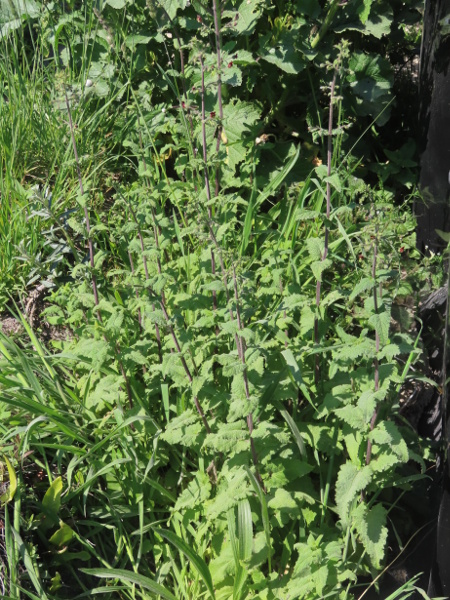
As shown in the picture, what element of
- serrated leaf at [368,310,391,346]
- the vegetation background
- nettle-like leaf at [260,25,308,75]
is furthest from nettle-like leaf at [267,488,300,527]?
nettle-like leaf at [260,25,308,75]

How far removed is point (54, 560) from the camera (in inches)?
93.4

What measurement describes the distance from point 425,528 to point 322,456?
1.27 ft

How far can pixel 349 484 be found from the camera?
2.14 metres

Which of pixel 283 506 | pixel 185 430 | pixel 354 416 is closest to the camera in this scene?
pixel 354 416

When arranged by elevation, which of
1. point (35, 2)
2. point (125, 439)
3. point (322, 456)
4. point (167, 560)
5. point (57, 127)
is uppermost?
point (35, 2)

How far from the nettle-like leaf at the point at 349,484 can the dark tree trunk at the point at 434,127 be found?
34.9 inches

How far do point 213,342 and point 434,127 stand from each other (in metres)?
1.21

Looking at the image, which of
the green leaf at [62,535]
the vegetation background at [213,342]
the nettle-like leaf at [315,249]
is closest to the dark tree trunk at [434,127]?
the vegetation background at [213,342]

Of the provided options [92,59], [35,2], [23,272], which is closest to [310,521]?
[23,272]

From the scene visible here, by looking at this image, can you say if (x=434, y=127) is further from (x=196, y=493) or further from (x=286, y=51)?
(x=196, y=493)

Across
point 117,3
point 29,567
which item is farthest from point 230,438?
point 117,3

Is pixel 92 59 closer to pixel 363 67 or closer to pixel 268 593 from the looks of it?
pixel 363 67

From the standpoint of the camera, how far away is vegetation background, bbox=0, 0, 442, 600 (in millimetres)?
2184

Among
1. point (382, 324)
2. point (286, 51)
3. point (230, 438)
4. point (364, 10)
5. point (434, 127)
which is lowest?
point (230, 438)
